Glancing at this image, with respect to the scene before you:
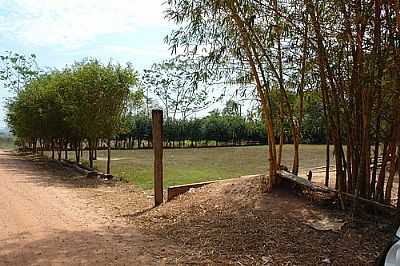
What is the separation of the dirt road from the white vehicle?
8.74 feet

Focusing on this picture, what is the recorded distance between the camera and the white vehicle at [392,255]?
1981 mm

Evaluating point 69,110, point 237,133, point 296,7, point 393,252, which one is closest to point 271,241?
point 296,7

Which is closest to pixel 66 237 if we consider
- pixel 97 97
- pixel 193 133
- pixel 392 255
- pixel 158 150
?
pixel 158 150

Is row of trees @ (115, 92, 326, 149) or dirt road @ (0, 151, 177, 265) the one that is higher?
row of trees @ (115, 92, 326, 149)

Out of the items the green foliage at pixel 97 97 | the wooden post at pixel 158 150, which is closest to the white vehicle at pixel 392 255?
the wooden post at pixel 158 150

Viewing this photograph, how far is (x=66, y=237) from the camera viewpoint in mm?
5289

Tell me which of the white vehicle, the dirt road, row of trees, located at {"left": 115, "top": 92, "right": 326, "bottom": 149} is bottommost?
the dirt road

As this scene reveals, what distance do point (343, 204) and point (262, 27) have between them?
251 cm

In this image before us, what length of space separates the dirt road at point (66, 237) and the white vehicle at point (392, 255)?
105 inches

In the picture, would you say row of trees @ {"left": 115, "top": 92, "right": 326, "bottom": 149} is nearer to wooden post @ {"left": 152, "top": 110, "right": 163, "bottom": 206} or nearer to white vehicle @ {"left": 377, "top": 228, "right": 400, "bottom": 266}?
wooden post @ {"left": 152, "top": 110, "right": 163, "bottom": 206}

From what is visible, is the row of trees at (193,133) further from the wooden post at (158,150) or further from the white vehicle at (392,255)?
the white vehicle at (392,255)

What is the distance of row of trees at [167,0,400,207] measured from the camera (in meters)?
4.85

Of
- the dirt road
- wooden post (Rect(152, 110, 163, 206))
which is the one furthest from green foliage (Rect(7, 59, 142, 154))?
wooden post (Rect(152, 110, 163, 206))

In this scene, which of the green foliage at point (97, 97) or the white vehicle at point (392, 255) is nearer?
the white vehicle at point (392, 255)
